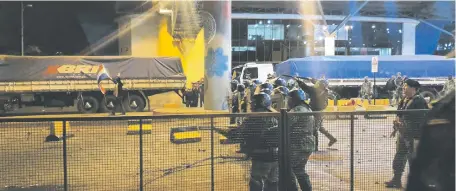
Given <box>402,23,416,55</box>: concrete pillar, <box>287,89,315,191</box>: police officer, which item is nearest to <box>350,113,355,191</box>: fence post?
<box>287,89,315,191</box>: police officer

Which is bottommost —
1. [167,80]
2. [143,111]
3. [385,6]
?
[143,111]

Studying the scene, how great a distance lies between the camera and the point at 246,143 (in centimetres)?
521

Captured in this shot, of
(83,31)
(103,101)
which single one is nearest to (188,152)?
(103,101)

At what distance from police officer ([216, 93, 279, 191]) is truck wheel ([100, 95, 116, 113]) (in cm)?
1746

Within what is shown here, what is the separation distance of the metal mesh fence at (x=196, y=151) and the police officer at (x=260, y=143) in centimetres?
1

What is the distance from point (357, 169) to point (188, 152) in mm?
2152

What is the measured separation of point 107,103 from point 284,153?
17.9m

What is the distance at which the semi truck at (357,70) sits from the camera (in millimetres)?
29922

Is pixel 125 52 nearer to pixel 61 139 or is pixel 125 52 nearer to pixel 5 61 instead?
pixel 5 61

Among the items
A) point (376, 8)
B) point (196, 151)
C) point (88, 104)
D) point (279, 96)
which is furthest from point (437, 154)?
point (376, 8)

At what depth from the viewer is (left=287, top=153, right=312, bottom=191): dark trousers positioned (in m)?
5.21

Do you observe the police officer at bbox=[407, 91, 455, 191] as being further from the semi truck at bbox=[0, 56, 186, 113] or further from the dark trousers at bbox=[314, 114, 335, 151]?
the semi truck at bbox=[0, 56, 186, 113]

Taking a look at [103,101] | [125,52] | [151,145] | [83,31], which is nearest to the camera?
[151,145]

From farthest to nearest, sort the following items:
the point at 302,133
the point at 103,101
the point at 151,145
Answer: the point at 103,101, the point at 151,145, the point at 302,133
